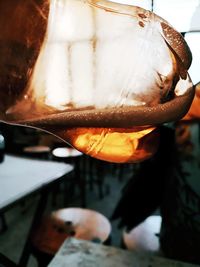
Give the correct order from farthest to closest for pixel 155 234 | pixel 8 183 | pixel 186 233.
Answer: pixel 155 234, pixel 8 183, pixel 186 233

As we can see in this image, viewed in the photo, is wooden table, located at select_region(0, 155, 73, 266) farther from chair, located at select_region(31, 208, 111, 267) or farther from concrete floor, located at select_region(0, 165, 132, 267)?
concrete floor, located at select_region(0, 165, 132, 267)

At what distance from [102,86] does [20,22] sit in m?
0.32

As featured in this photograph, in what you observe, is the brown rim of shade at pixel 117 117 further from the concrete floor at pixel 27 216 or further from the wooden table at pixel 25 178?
the concrete floor at pixel 27 216

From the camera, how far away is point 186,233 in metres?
2.26

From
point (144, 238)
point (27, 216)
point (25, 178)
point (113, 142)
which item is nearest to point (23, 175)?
point (25, 178)

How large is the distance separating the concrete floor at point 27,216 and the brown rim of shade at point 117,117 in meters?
3.48

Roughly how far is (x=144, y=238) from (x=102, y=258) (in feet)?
3.47

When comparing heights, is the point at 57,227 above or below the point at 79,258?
below

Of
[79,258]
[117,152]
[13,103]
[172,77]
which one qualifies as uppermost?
[172,77]

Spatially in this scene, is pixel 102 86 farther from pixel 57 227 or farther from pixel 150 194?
pixel 57 227

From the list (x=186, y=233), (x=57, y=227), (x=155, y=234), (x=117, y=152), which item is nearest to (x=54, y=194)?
(x=57, y=227)

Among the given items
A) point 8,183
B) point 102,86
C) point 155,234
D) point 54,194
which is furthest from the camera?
point 54,194

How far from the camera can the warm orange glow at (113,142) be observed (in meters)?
0.83

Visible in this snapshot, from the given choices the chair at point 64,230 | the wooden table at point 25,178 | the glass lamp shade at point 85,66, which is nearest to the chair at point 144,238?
the chair at point 64,230
